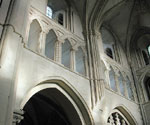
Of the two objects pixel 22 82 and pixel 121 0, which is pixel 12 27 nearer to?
pixel 22 82

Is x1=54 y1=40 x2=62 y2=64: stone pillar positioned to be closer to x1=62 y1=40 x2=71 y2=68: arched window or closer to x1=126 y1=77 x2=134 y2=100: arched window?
x1=62 y1=40 x2=71 y2=68: arched window

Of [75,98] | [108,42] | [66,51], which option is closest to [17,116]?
[75,98]

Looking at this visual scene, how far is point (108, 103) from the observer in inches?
435

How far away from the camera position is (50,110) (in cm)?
1272

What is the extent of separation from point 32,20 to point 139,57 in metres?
9.32

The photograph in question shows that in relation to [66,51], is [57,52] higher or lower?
lower

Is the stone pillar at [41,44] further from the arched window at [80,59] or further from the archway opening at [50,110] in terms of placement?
the arched window at [80,59]

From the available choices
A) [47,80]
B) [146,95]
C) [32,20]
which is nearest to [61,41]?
[32,20]

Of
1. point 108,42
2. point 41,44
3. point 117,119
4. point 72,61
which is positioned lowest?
point 117,119

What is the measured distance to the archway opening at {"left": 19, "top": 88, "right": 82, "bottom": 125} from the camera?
9474 mm

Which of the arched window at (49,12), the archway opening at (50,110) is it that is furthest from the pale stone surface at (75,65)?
the arched window at (49,12)

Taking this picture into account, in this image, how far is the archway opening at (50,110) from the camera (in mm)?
9474

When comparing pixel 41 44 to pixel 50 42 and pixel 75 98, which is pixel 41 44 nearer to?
pixel 50 42

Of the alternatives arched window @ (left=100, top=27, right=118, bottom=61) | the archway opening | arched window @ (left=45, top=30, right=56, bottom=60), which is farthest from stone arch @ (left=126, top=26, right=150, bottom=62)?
the archway opening
